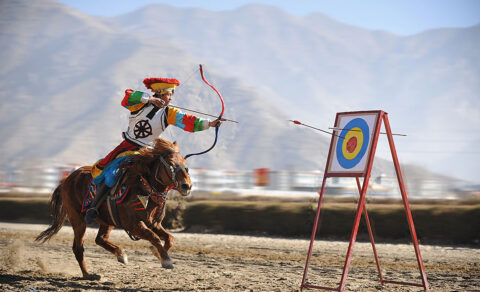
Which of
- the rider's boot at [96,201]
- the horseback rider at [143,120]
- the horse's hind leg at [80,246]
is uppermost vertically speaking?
the horseback rider at [143,120]

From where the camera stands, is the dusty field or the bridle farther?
the dusty field

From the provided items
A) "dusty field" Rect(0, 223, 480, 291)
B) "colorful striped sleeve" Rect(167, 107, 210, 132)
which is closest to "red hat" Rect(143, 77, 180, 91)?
"colorful striped sleeve" Rect(167, 107, 210, 132)

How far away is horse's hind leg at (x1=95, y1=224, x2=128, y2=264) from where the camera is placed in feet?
25.7

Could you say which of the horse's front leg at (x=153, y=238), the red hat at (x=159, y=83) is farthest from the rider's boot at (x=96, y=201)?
the red hat at (x=159, y=83)

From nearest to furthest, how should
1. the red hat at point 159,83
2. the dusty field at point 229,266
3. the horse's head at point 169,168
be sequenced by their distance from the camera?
1. the horse's head at point 169,168
2. the dusty field at point 229,266
3. the red hat at point 159,83

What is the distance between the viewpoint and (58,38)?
166125 millimetres

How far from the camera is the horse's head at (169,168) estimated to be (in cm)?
714

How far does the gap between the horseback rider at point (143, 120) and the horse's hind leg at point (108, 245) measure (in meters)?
0.36

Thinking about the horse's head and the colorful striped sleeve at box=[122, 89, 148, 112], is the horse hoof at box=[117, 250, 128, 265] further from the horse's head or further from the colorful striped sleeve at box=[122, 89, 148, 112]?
the colorful striped sleeve at box=[122, 89, 148, 112]

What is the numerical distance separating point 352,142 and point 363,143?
0.62 ft

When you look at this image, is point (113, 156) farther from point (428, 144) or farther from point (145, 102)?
point (428, 144)

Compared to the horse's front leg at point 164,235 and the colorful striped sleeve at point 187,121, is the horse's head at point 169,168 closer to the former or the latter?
the colorful striped sleeve at point 187,121

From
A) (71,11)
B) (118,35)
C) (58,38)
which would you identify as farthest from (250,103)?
(71,11)

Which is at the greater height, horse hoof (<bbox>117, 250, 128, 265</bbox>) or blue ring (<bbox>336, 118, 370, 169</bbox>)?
blue ring (<bbox>336, 118, 370, 169</bbox>)
